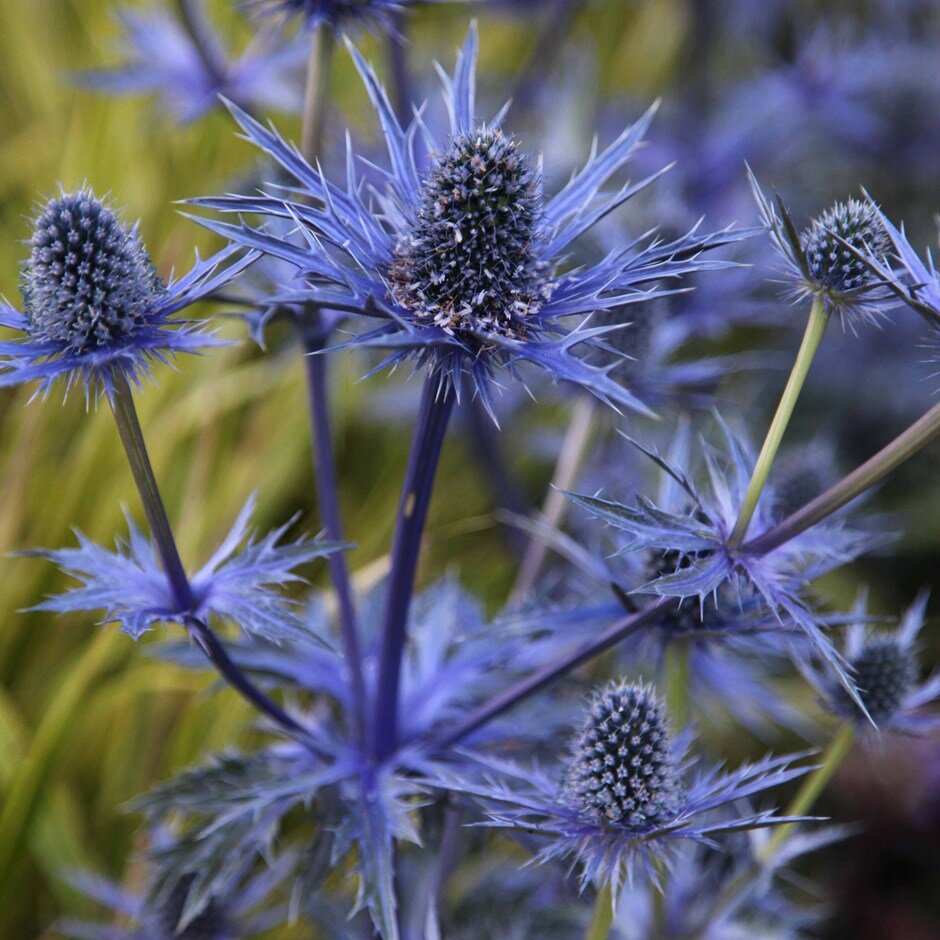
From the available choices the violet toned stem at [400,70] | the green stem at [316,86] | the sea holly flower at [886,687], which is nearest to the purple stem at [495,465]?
the violet toned stem at [400,70]

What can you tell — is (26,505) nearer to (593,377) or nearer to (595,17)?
(593,377)

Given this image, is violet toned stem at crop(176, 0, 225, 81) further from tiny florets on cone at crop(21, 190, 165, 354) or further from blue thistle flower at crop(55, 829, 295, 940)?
blue thistle flower at crop(55, 829, 295, 940)

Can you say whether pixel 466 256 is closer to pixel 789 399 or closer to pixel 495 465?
pixel 789 399

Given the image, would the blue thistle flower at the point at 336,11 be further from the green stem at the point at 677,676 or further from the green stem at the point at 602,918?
the green stem at the point at 602,918

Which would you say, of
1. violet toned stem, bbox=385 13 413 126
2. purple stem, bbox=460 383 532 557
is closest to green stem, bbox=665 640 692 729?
purple stem, bbox=460 383 532 557

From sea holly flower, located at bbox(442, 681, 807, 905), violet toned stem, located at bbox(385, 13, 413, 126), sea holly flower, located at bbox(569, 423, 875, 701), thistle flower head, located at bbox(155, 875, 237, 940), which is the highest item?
violet toned stem, located at bbox(385, 13, 413, 126)

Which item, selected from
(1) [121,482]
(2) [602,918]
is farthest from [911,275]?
(1) [121,482]
